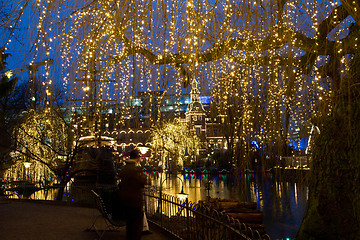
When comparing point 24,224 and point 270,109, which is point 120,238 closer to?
point 24,224

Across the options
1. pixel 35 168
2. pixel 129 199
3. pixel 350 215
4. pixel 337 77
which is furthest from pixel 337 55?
pixel 35 168

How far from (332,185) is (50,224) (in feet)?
17.8

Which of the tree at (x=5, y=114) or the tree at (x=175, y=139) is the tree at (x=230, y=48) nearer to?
the tree at (x=5, y=114)

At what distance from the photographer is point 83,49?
9.35 feet

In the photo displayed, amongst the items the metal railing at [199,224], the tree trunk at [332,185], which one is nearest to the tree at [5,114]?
the metal railing at [199,224]

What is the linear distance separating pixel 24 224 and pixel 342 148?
6032 millimetres

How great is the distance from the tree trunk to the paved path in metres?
2.69

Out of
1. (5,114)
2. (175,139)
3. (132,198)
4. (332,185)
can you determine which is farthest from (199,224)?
(175,139)

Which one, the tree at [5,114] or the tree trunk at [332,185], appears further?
the tree at [5,114]

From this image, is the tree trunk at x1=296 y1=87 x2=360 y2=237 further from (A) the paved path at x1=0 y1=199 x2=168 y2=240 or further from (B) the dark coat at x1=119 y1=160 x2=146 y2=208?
(A) the paved path at x1=0 y1=199 x2=168 y2=240

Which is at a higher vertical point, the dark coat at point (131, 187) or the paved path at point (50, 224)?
the dark coat at point (131, 187)

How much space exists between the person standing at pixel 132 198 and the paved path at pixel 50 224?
169 centimetres

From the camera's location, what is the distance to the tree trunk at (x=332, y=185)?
3836 mm

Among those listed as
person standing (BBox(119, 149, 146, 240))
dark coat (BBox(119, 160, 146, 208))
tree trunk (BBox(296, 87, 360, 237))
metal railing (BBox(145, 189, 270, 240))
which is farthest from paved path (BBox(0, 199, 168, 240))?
tree trunk (BBox(296, 87, 360, 237))
